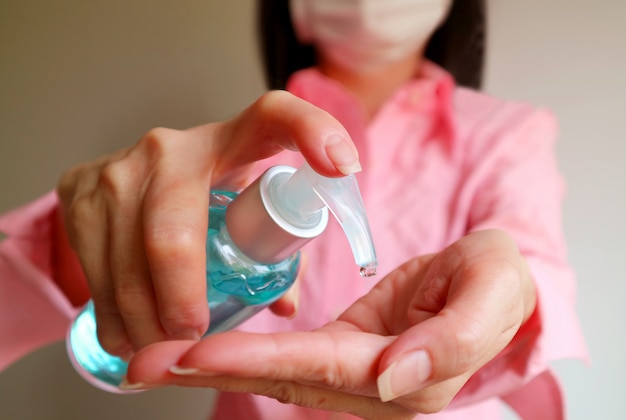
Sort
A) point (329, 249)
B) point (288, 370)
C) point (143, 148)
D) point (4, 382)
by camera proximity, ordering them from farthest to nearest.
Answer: point (4, 382) → point (329, 249) → point (143, 148) → point (288, 370)

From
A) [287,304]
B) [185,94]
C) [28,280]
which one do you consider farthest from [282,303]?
[185,94]

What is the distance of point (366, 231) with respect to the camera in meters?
0.23

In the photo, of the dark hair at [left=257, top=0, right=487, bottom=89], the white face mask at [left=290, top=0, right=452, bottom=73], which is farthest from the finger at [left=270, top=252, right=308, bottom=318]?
the dark hair at [left=257, top=0, right=487, bottom=89]

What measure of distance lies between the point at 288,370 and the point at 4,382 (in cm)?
59

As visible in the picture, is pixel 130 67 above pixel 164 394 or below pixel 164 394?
above

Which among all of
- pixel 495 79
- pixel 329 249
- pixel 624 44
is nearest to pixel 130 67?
pixel 329 249

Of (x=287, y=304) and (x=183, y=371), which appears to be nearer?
(x=183, y=371)

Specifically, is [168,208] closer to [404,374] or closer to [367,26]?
[404,374]

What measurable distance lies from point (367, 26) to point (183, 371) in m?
0.42

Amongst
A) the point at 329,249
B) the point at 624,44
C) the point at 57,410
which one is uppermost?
the point at 624,44

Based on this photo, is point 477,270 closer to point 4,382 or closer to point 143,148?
point 143,148

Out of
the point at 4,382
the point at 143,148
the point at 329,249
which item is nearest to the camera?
the point at 143,148

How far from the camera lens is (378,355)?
0.21 metres

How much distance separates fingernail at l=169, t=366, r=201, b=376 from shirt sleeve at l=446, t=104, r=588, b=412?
27 cm
